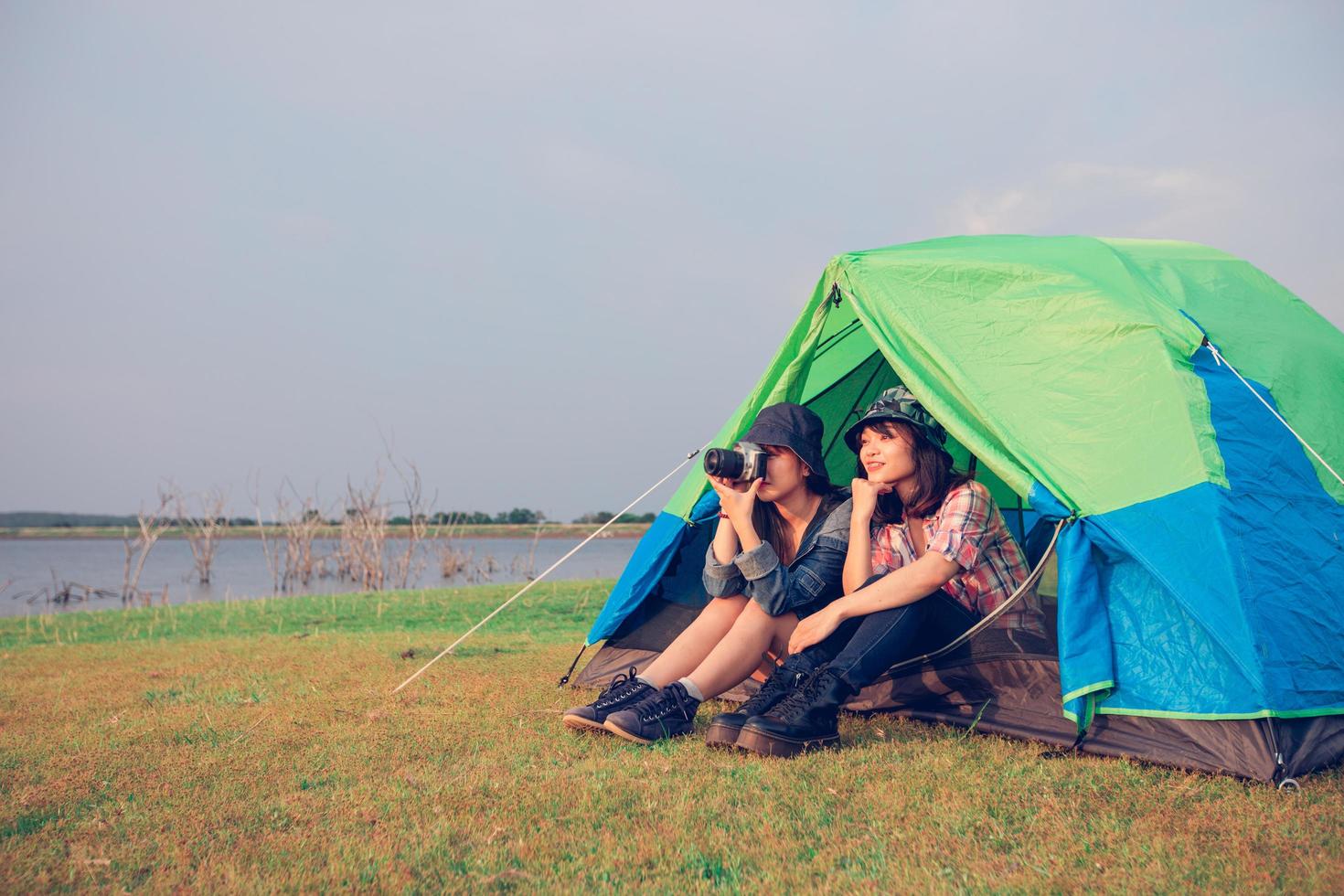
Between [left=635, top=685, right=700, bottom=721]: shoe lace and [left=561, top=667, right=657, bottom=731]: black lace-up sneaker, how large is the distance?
0.05m

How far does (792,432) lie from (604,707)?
1.14 metres

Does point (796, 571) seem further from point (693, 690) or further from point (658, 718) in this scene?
point (658, 718)

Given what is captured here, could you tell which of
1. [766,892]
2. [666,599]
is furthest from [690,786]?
[666,599]

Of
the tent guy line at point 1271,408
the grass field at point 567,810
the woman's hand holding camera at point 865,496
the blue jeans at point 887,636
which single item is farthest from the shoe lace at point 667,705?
the tent guy line at point 1271,408

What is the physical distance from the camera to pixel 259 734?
10.7 feet

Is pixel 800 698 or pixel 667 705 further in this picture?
pixel 667 705

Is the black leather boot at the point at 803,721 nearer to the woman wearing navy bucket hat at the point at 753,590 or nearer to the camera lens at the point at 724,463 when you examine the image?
the woman wearing navy bucket hat at the point at 753,590

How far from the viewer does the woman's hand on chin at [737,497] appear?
3244 millimetres

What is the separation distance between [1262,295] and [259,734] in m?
4.10

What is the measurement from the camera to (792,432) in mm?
3359

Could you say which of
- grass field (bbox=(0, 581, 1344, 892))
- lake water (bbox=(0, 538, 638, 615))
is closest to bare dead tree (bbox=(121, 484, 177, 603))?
lake water (bbox=(0, 538, 638, 615))

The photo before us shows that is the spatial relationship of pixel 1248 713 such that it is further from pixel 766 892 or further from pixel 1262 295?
pixel 1262 295

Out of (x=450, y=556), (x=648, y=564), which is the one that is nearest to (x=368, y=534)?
(x=450, y=556)

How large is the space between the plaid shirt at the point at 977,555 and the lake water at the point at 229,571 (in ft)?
28.7
